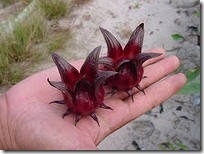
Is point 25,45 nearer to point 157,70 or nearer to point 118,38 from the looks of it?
point 118,38

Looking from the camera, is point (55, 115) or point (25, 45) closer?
point (55, 115)

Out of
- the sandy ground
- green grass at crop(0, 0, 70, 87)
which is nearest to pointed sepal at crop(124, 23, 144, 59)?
the sandy ground

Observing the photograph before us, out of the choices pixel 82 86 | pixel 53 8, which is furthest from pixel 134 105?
pixel 53 8

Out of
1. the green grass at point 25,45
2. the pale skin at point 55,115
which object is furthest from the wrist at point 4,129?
the green grass at point 25,45

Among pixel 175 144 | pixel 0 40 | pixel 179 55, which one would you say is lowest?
pixel 175 144

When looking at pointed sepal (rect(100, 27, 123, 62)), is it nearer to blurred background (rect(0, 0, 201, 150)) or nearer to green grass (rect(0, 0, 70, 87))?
blurred background (rect(0, 0, 201, 150))

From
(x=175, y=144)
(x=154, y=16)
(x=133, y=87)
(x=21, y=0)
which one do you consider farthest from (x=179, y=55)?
(x=21, y=0)

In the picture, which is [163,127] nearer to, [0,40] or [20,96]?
[20,96]

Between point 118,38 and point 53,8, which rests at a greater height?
point 53,8
